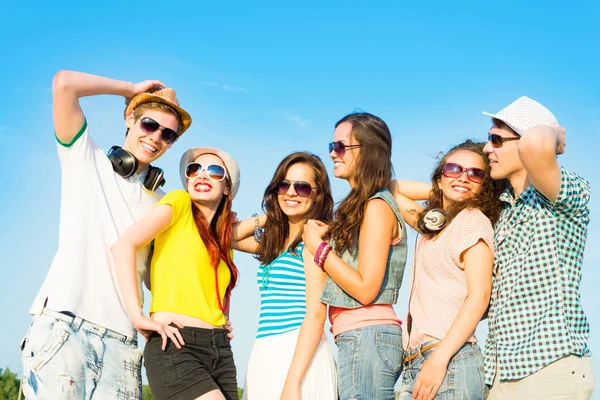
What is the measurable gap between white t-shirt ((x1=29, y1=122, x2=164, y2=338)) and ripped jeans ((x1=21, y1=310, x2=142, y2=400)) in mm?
99

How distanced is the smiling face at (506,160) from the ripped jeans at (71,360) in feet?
11.8

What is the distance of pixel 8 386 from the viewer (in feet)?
100

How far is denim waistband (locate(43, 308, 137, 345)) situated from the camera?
505 cm

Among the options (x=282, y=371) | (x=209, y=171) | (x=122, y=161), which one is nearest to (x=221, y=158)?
(x=209, y=171)

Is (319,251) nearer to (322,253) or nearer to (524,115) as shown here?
(322,253)

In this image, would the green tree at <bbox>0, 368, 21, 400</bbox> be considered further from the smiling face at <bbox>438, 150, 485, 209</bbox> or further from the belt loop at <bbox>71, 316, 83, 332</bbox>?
the smiling face at <bbox>438, 150, 485, 209</bbox>

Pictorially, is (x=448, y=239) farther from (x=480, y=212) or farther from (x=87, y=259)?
(x=87, y=259)

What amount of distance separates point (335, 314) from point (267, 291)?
79 cm

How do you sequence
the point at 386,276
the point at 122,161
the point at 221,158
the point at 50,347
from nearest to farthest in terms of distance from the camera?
the point at 50,347 < the point at 386,276 < the point at 122,161 < the point at 221,158

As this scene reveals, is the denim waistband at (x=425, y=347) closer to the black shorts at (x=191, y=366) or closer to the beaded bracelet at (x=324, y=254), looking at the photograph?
the beaded bracelet at (x=324, y=254)

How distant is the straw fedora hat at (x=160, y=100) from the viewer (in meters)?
6.00

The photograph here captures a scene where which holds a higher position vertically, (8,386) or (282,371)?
(8,386)

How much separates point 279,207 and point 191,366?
73.3 inches

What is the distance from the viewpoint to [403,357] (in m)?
4.98
